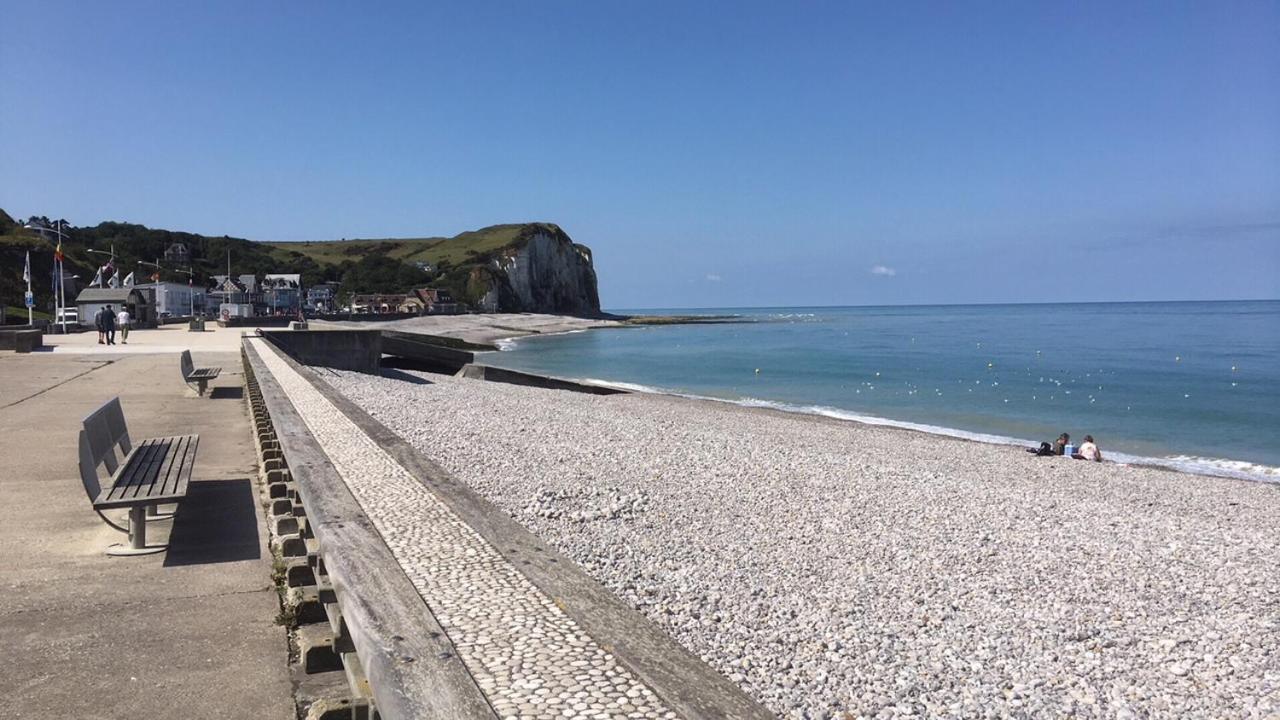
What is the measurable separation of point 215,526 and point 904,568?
580 cm

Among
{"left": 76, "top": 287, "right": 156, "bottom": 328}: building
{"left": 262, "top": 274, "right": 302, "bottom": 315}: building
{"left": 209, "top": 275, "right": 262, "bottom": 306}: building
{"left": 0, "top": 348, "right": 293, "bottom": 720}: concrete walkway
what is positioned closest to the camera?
{"left": 0, "top": 348, "right": 293, "bottom": 720}: concrete walkway

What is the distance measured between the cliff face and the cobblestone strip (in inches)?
4336

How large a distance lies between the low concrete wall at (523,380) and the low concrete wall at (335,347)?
5.38 metres

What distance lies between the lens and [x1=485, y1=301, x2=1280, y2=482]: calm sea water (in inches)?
950

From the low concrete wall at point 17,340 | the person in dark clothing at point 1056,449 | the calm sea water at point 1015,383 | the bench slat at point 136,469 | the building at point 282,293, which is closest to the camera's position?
the bench slat at point 136,469

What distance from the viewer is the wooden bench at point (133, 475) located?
5.52m

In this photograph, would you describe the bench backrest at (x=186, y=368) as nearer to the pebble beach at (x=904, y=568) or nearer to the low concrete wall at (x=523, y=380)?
the pebble beach at (x=904, y=568)

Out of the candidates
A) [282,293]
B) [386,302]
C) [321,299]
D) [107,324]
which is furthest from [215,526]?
[321,299]

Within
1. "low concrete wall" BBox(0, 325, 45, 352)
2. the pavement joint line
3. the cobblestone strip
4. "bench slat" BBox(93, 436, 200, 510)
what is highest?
"low concrete wall" BBox(0, 325, 45, 352)

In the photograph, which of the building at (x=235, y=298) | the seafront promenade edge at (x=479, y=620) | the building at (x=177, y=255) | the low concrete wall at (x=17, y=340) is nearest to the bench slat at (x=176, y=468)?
the seafront promenade edge at (x=479, y=620)

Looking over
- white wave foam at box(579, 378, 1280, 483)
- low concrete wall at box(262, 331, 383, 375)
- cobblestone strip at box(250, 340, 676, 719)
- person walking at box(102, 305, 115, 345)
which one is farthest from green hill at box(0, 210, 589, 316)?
cobblestone strip at box(250, 340, 676, 719)

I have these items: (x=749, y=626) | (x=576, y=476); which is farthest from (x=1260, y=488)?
(x=749, y=626)

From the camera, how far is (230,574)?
5.25m

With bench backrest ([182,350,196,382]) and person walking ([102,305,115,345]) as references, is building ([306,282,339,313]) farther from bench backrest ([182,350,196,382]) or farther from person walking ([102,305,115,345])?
bench backrest ([182,350,196,382])
